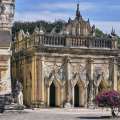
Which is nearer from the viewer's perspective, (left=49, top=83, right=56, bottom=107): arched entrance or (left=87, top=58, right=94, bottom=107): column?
(left=49, top=83, right=56, bottom=107): arched entrance

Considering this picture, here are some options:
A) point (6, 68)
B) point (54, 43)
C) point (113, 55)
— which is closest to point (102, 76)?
point (113, 55)

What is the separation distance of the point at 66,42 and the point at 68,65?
2073 mm

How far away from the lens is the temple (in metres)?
45.8

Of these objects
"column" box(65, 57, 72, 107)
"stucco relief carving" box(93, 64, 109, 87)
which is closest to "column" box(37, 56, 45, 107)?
"column" box(65, 57, 72, 107)

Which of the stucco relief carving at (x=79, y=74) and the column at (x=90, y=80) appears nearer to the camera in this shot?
the stucco relief carving at (x=79, y=74)

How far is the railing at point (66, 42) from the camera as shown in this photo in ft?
151

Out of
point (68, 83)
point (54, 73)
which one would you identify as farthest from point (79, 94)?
point (54, 73)

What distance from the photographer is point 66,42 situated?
47250mm

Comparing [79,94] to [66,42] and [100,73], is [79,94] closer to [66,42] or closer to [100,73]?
[100,73]

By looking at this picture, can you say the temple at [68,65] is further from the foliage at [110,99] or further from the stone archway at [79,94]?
the foliage at [110,99]

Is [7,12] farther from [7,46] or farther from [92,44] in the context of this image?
[92,44]

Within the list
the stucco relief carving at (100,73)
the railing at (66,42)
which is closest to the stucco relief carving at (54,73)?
the railing at (66,42)

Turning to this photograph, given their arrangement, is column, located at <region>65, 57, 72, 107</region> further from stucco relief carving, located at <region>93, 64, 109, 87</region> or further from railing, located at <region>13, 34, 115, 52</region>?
stucco relief carving, located at <region>93, 64, 109, 87</region>

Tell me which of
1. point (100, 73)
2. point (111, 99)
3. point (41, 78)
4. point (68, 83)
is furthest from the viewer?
point (100, 73)
